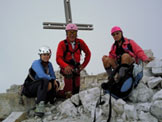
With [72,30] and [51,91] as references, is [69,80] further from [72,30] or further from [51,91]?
[72,30]

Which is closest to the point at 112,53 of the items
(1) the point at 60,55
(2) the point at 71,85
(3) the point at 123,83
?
(3) the point at 123,83

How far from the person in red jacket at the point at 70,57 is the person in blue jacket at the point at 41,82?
1.19 feet

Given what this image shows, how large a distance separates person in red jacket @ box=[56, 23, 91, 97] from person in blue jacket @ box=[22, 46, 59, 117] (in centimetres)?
36

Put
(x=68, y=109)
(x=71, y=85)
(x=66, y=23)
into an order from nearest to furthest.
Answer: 1. (x=68, y=109)
2. (x=71, y=85)
3. (x=66, y=23)

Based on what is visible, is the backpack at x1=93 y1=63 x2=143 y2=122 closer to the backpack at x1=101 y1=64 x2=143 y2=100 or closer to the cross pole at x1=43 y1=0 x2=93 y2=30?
the backpack at x1=101 y1=64 x2=143 y2=100

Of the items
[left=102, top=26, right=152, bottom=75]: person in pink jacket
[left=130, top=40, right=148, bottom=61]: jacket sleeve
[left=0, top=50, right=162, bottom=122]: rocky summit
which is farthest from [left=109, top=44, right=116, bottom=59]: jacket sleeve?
[left=0, top=50, right=162, bottom=122]: rocky summit

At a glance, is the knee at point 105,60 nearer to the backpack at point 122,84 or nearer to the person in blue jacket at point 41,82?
the backpack at point 122,84

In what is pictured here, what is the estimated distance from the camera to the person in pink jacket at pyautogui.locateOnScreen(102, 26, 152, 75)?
4617 millimetres

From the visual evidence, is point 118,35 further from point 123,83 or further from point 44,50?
point 44,50

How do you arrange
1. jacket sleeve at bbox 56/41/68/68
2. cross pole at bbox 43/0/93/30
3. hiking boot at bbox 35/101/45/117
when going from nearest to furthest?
hiking boot at bbox 35/101/45/117 → jacket sleeve at bbox 56/41/68/68 → cross pole at bbox 43/0/93/30

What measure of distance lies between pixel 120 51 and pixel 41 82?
215cm

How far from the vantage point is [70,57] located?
5449 mm

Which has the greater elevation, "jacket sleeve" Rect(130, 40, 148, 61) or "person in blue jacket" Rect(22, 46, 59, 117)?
"jacket sleeve" Rect(130, 40, 148, 61)

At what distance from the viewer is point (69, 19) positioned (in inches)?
338
